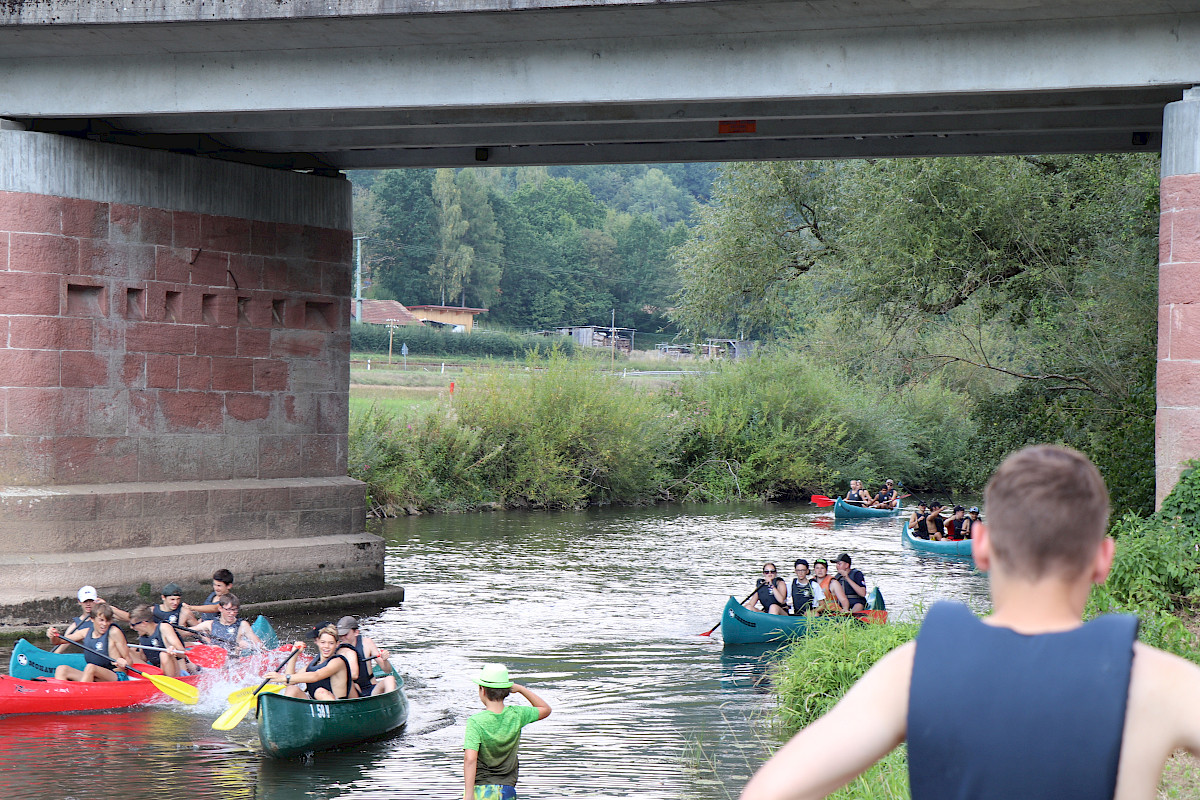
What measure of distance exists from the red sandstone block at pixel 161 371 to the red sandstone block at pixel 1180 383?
34.6 feet

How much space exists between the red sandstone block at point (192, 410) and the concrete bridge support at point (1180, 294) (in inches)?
Answer: 410

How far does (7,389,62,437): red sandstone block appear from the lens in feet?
42.2

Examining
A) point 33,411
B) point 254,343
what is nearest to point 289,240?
point 254,343

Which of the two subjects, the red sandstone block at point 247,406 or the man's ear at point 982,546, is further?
the red sandstone block at point 247,406

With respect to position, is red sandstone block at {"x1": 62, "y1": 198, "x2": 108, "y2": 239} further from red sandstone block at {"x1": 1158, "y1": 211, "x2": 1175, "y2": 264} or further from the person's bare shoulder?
the person's bare shoulder

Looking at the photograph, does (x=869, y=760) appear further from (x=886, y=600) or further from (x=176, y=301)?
(x=886, y=600)

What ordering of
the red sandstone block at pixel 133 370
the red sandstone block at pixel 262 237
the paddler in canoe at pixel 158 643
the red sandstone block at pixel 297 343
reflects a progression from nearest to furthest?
the paddler in canoe at pixel 158 643, the red sandstone block at pixel 133 370, the red sandstone block at pixel 262 237, the red sandstone block at pixel 297 343

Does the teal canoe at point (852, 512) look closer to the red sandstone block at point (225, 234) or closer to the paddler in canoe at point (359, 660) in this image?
the red sandstone block at point (225, 234)

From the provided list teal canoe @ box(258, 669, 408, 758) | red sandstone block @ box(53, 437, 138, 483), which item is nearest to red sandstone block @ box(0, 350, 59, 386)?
red sandstone block @ box(53, 437, 138, 483)

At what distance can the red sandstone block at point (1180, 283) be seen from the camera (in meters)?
10.3

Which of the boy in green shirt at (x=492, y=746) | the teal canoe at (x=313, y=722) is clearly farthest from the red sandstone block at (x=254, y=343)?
the boy in green shirt at (x=492, y=746)

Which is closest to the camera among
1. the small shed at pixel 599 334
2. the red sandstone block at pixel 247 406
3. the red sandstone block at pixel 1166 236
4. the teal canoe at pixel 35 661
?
the red sandstone block at pixel 1166 236

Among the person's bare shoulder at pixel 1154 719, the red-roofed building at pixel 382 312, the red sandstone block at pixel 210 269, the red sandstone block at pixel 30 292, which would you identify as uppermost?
the red-roofed building at pixel 382 312

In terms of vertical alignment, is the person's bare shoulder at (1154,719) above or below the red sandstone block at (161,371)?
below
